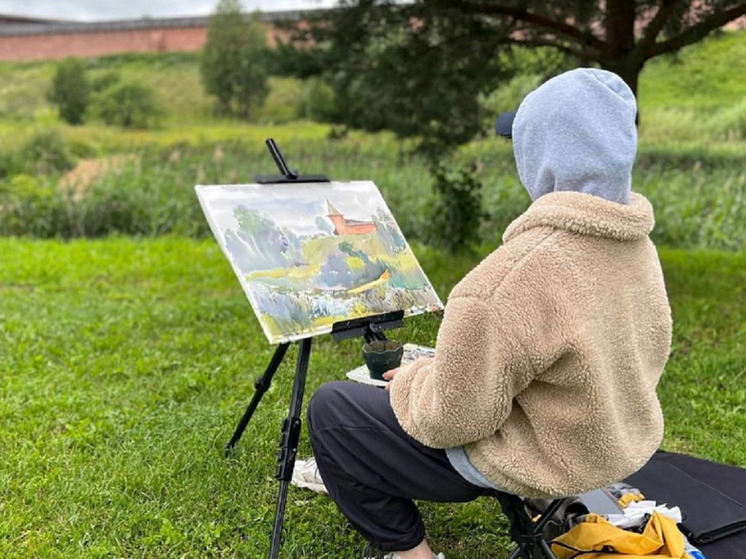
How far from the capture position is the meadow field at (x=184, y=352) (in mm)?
2469

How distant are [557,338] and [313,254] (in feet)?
3.82

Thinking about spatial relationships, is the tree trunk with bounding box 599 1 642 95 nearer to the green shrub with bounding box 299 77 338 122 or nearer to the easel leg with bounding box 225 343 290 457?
the green shrub with bounding box 299 77 338 122

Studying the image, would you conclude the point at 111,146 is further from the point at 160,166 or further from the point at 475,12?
the point at 475,12

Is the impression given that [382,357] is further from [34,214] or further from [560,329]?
[34,214]

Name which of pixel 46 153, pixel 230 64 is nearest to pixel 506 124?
pixel 46 153

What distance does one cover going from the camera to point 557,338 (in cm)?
141

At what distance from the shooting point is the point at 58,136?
12.2 m

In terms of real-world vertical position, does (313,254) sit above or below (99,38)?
above

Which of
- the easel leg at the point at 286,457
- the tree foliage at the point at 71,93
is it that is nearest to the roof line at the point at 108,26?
the tree foliage at the point at 71,93

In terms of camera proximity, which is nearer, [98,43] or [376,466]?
[376,466]

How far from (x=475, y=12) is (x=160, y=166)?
6.57 m

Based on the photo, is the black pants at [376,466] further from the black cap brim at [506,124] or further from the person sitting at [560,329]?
the black cap brim at [506,124]

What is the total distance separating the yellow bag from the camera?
176 centimetres

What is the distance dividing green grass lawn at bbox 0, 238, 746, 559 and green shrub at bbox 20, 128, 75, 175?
214 inches
